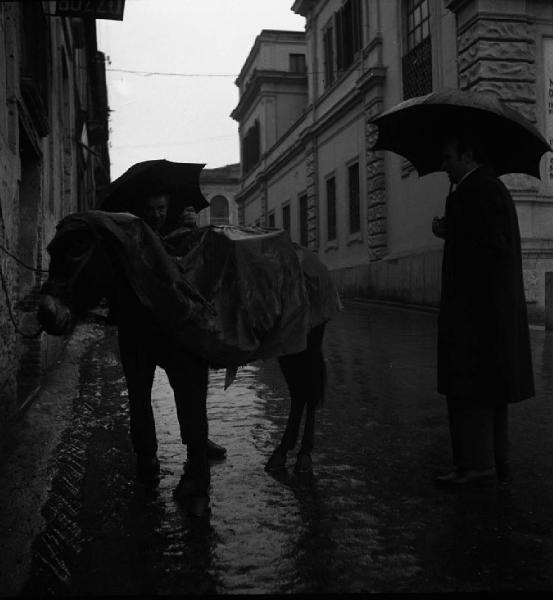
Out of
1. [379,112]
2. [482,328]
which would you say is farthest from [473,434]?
[379,112]

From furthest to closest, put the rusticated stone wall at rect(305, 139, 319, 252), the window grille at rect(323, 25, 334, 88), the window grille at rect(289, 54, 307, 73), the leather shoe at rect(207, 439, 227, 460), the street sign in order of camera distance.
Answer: the window grille at rect(289, 54, 307, 73) → the rusticated stone wall at rect(305, 139, 319, 252) → the window grille at rect(323, 25, 334, 88) → the street sign → the leather shoe at rect(207, 439, 227, 460)

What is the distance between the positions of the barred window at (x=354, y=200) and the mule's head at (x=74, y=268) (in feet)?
63.6

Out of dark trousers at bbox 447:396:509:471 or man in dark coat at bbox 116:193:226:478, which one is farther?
dark trousers at bbox 447:396:509:471

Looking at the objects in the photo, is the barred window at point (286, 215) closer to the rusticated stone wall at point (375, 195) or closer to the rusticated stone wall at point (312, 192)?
the rusticated stone wall at point (312, 192)

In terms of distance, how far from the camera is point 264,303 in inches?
132

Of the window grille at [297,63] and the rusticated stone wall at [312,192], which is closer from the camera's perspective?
the rusticated stone wall at [312,192]

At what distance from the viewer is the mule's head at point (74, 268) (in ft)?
10.0

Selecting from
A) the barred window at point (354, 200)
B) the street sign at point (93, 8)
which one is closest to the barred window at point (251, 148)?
the barred window at point (354, 200)

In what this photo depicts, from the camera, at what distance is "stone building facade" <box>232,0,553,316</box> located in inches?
556

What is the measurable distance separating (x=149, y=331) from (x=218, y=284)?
15.3 inches

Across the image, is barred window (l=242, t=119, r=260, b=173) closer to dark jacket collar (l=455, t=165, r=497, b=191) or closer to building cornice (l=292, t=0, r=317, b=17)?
building cornice (l=292, t=0, r=317, b=17)

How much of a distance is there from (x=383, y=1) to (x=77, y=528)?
1929 cm

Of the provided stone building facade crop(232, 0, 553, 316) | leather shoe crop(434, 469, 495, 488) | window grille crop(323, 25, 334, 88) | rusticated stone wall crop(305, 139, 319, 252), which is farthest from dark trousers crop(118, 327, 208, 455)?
rusticated stone wall crop(305, 139, 319, 252)

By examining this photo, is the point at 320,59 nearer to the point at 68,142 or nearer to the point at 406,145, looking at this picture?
the point at 68,142
